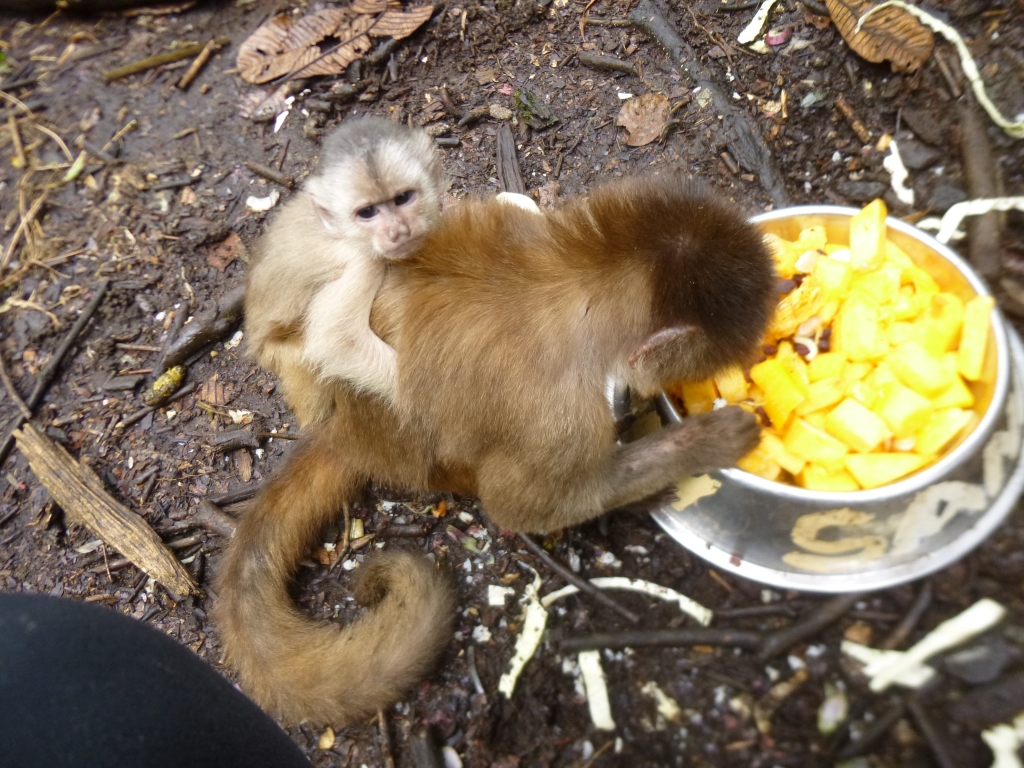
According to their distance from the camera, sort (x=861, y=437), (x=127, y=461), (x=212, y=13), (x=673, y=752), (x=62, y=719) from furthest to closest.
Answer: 1. (x=212, y=13)
2. (x=127, y=461)
3. (x=861, y=437)
4. (x=673, y=752)
5. (x=62, y=719)

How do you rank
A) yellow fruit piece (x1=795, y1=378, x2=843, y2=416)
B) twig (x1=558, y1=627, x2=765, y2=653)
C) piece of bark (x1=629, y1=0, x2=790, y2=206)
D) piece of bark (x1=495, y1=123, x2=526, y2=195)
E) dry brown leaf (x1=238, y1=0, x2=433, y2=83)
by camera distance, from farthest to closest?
dry brown leaf (x1=238, y1=0, x2=433, y2=83) < piece of bark (x1=495, y1=123, x2=526, y2=195) < piece of bark (x1=629, y1=0, x2=790, y2=206) < yellow fruit piece (x1=795, y1=378, x2=843, y2=416) < twig (x1=558, y1=627, x2=765, y2=653)

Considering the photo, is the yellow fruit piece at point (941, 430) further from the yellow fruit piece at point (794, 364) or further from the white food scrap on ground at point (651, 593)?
the white food scrap on ground at point (651, 593)

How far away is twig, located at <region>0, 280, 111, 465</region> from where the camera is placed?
3.21 meters

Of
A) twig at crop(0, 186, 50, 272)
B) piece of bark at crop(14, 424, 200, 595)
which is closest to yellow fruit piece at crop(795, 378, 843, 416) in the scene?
piece of bark at crop(14, 424, 200, 595)

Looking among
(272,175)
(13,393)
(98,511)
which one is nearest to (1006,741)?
(98,511)

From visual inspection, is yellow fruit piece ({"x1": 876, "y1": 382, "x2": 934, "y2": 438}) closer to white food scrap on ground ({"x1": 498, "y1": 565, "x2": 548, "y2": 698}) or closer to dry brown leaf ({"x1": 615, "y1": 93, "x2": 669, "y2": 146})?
white food scrap on ground ({"x1": 498, "y1": 565, "x2": 548, "y2": 698})

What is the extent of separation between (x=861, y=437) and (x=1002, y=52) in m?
1.31

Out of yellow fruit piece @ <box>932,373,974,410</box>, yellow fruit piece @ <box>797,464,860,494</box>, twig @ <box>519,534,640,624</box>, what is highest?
yellow fruit piece @ <box>932,373,974,410</box>

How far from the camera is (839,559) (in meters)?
1.98

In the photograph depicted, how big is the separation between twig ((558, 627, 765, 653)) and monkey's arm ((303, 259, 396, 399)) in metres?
1.00

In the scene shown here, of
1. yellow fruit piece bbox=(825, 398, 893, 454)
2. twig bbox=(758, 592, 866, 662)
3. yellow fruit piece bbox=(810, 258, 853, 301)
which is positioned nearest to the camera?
twig bbox=(758, 592, 866, 662)

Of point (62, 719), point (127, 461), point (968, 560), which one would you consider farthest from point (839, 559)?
point (127, 461)

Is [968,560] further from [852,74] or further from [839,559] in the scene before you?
[852,74]

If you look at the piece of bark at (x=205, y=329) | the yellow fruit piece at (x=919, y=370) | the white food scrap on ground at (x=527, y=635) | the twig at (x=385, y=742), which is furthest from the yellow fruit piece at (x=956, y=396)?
the piece of bark at (x=205, y=329)
